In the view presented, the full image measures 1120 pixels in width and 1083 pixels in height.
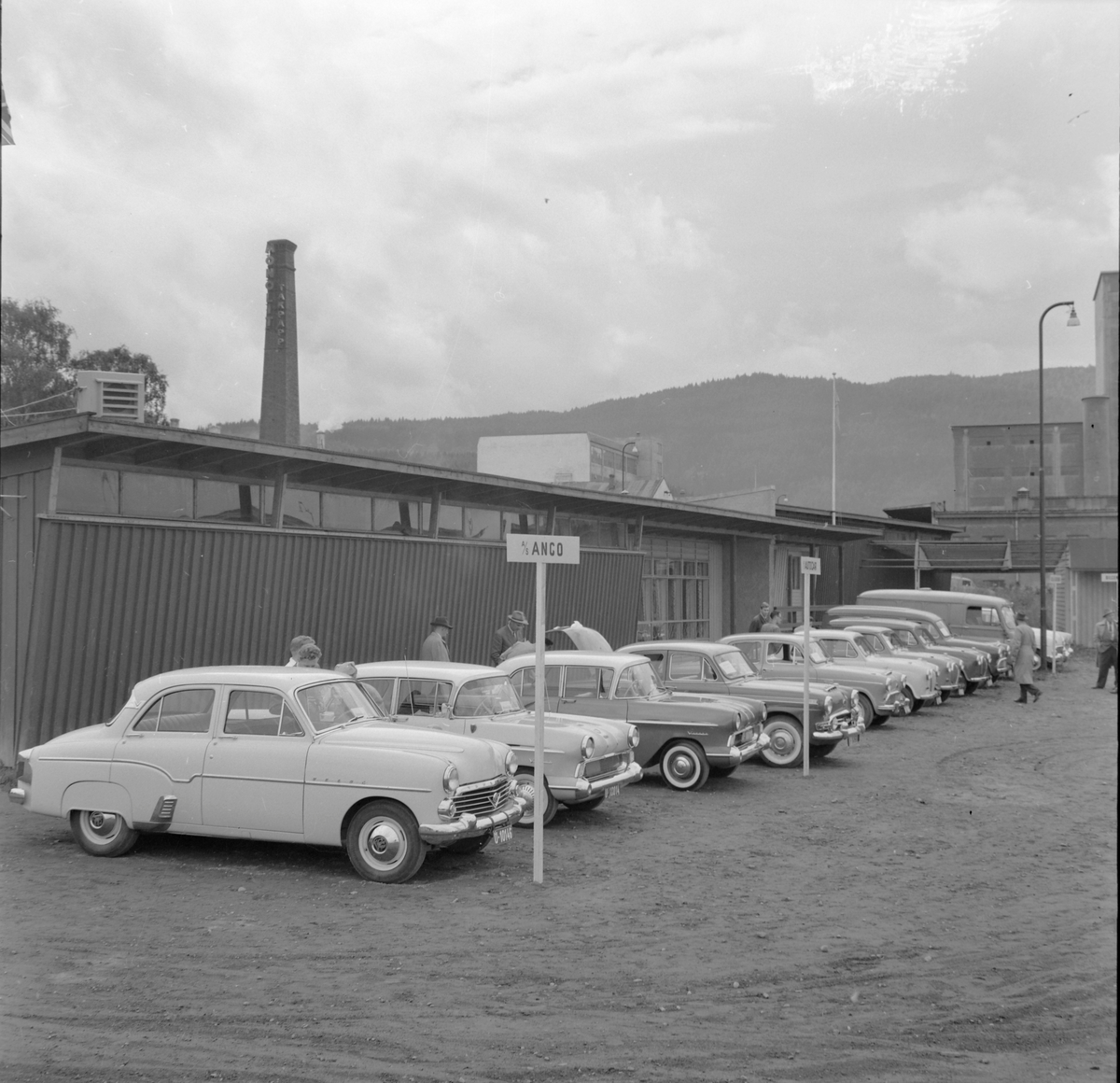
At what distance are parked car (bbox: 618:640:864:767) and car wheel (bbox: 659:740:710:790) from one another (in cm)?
186

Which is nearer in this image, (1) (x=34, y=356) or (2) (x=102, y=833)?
(2) (x=102, y=833)

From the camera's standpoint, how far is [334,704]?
906 centimetres

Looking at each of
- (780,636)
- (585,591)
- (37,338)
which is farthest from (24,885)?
(37,338)

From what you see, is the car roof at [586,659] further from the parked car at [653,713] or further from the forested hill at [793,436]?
the forested hill at [793,436]

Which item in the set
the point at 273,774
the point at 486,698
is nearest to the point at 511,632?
the point at 486,698

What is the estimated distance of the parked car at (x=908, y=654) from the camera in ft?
74.5

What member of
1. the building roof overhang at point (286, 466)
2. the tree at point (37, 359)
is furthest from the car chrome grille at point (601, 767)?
the tree at point (37, 359)

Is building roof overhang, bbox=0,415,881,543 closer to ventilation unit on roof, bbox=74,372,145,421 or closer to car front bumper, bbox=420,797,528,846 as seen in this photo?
ventilation unit on roof, bbox=74,372,145,421

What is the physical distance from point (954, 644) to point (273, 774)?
21.4 meters

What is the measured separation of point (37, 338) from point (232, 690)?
114ft

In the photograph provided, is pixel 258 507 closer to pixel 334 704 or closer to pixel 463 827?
pixel 334 704

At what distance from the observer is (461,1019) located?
550 centimetres

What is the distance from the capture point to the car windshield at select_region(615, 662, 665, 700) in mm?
12773

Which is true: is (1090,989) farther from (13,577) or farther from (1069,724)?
(1069,724)
